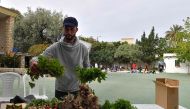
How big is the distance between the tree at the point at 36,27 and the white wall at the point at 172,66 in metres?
19.5

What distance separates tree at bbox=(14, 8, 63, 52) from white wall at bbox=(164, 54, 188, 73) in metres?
19.5

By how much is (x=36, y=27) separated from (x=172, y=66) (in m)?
21.9

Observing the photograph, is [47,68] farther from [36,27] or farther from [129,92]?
[36,27]

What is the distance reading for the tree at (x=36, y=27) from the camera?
41.2 m

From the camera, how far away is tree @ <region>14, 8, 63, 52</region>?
41.2 m

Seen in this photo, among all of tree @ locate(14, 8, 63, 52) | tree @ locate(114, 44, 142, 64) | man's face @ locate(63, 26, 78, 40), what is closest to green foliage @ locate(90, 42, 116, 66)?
tree @ locate(114, 44, 142, 64)

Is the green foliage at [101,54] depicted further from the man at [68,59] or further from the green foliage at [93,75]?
the green foliage at [93,75]

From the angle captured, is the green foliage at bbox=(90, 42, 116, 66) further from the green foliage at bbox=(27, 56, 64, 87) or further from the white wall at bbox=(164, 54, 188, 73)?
the green foliage at bbox=(27, 56, 64, 87)

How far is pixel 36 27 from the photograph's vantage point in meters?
41.7

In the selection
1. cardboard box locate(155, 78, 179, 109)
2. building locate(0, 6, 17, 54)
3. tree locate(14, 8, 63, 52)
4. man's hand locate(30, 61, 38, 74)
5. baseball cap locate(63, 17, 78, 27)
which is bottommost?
cardboard box locate(155, 78, 179, 109)

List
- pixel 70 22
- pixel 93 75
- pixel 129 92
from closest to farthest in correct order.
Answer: pixel 93 75 → pixel 70 22 → pixel 129 92

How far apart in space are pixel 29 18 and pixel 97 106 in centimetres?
3981

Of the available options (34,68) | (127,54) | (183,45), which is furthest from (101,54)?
(34,68)

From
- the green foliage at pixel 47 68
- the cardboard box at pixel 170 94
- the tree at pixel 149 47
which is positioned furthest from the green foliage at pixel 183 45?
the green foliage at pixel 47 68
